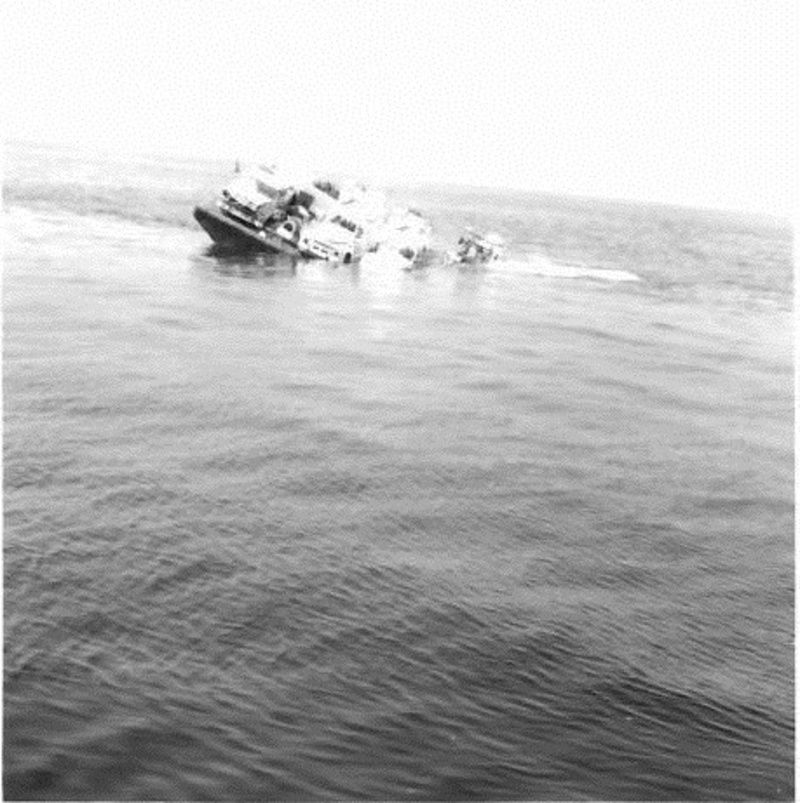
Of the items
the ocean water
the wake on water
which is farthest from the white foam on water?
the ocean water

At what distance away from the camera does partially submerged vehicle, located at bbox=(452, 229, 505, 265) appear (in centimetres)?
4466

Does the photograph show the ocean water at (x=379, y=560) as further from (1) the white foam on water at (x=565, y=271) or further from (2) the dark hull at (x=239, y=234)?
(1) the white foam on water at (x=565, y=271)

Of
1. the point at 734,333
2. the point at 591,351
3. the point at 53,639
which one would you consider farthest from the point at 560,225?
the point at 53,639

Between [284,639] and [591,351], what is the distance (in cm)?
1886

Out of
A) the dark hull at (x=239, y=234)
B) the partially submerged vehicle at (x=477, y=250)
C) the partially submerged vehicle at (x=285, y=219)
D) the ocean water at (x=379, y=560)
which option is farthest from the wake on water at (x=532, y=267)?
the ocean water at (x=379, y=560)

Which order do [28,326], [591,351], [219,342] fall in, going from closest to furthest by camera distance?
[28,326]
[219,342]
[591,351]

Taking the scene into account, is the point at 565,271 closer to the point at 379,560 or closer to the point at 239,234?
the point at 239,234

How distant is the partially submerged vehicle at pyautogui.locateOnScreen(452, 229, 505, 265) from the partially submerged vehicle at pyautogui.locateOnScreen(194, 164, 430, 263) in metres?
5.69

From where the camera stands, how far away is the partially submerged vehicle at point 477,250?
147ft

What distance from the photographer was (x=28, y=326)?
22203mm

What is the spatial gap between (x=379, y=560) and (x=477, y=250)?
34144mm

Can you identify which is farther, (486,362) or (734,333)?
(734,333)

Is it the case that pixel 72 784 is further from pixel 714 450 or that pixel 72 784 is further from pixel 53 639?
pixel 714 450

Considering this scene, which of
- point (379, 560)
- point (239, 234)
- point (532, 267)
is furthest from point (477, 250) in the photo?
point (379, 560)
